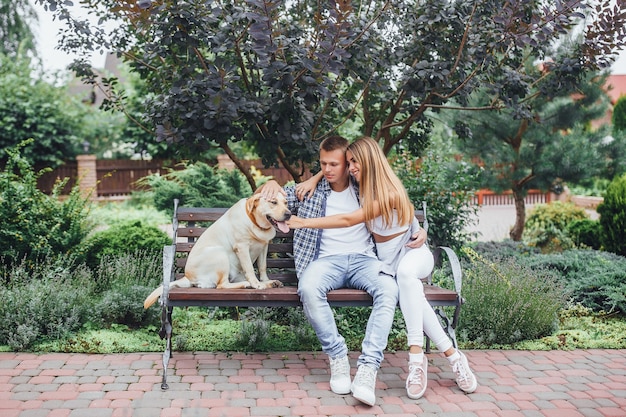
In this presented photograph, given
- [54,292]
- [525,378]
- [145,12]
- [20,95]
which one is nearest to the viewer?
[525,378]

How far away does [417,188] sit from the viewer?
681 cm

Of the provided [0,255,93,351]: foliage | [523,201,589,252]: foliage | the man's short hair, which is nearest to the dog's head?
the man's short hair

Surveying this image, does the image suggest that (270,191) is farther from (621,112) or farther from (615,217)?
(621,112)

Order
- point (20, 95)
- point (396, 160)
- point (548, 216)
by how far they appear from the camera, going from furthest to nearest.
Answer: point (20, 95) → point (548, 216) → point (396, 160)

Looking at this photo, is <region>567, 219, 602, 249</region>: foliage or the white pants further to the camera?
<region>567, 219, 602, 249</region>: foliage

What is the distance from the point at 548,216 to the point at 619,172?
1.92m

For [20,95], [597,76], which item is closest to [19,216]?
[597,76]

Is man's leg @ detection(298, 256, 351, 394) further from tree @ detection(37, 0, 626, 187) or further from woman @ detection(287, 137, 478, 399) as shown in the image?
A: tree @ detection(37, 0, 626, 187)

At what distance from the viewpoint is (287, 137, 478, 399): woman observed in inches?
149

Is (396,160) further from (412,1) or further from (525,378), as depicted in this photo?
(525,378)

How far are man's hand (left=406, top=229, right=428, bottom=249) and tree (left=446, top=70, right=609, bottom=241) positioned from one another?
527 centimetres

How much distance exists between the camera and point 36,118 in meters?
17.8

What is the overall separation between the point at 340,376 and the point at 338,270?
2.33ft

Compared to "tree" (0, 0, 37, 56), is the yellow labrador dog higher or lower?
lower
